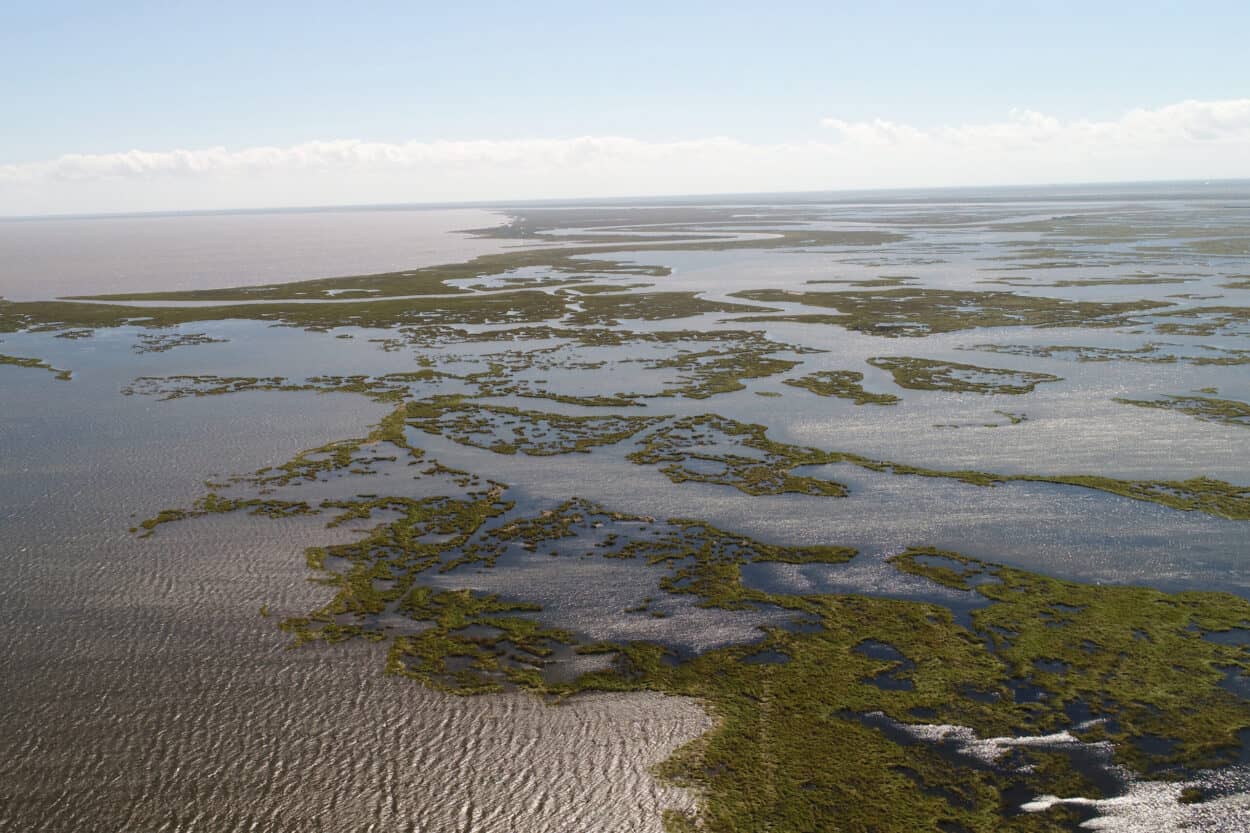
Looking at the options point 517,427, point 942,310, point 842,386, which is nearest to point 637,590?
point 517,427

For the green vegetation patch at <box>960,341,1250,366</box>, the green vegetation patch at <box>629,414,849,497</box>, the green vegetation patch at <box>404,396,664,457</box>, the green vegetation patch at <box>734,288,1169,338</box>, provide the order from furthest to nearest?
1. the green vegetation patch at <box>734,288,1169,338</box>
2. the green vegetation patch at <box>960,341,1250,366</box>
3. the green vegetation patch at <box>404,396,664,457</box>
4. the green vegetation patch at <box>629,414,849,497</box>

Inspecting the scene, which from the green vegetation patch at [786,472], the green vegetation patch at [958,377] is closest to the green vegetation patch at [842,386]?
the green vegetation patch at [958,377]

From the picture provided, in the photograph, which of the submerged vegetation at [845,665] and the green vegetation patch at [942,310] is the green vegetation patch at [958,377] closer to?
the green vegetation patch at [942,310]

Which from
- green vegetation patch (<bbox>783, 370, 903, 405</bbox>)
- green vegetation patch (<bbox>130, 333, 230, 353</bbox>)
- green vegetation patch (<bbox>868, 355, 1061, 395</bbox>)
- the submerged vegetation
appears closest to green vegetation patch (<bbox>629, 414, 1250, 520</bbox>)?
the submerged vegetation

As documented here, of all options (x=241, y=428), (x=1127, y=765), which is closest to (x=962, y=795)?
(x=1127, y=765)

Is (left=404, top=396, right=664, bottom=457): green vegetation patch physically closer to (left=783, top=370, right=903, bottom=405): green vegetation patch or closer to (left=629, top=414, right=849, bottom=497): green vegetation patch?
(left=629, top=414, right=849, bottom=497): green vegetation patch

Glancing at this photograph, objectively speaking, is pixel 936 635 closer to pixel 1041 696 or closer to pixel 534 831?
pixel 1041 696
